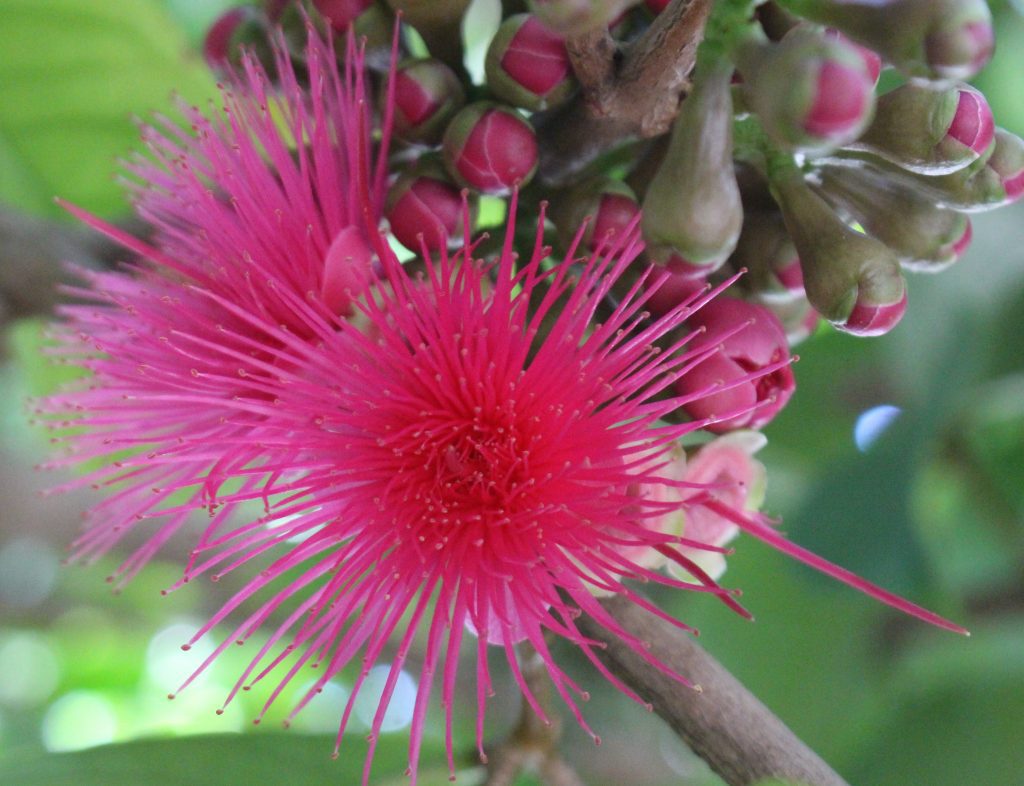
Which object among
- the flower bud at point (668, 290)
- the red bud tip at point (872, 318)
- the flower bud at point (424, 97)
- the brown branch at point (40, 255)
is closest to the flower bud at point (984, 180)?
the red bud tip at point (872, 318)

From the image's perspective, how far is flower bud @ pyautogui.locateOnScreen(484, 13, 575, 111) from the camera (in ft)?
Result: 3.33

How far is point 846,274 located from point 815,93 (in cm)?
26

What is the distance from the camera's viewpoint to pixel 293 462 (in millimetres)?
Result: 1032

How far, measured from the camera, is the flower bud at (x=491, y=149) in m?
1.02

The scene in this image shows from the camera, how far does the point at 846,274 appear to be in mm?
916

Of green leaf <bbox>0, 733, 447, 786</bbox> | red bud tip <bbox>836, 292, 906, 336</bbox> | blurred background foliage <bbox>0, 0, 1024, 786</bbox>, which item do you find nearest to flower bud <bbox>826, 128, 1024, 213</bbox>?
red bud tip <bbox>836, 292, 906, 336</bbox>

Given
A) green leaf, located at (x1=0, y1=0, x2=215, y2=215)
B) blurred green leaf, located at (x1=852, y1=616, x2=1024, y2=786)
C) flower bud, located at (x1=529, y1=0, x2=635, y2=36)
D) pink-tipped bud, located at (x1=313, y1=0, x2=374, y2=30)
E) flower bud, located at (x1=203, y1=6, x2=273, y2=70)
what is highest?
green leaf, located at (x1=0, y1=0, x2=215, y2=215)

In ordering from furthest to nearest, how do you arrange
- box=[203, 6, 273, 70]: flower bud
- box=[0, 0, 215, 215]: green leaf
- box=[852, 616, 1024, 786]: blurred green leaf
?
1. box=[0, 0, 215, 215]: green leaf
2. box=[852, 616, 1024, 786]: blurred green leaf
3. box=[203, 6, 273, 70]: flower bud

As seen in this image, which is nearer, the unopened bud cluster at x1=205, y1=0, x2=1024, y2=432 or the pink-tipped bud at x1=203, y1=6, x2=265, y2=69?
the unopened bud cluster at x1=205, y1=0, x2=1024, y2=432

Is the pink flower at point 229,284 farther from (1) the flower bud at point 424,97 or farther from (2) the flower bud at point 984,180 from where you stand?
(2) the flower bud at point 984,180

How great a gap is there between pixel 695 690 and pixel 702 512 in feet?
0.59

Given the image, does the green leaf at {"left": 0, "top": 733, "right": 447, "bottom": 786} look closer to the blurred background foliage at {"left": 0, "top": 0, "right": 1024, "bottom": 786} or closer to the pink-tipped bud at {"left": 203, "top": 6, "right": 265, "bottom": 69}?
the blurred background foliage at {"left": 0, "top": 0, "right": 1024, "bottom": 786}

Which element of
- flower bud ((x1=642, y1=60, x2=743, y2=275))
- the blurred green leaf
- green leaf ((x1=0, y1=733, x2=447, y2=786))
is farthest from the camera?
the blurred green leaf

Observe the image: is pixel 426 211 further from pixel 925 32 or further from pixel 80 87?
pixel 80 87
